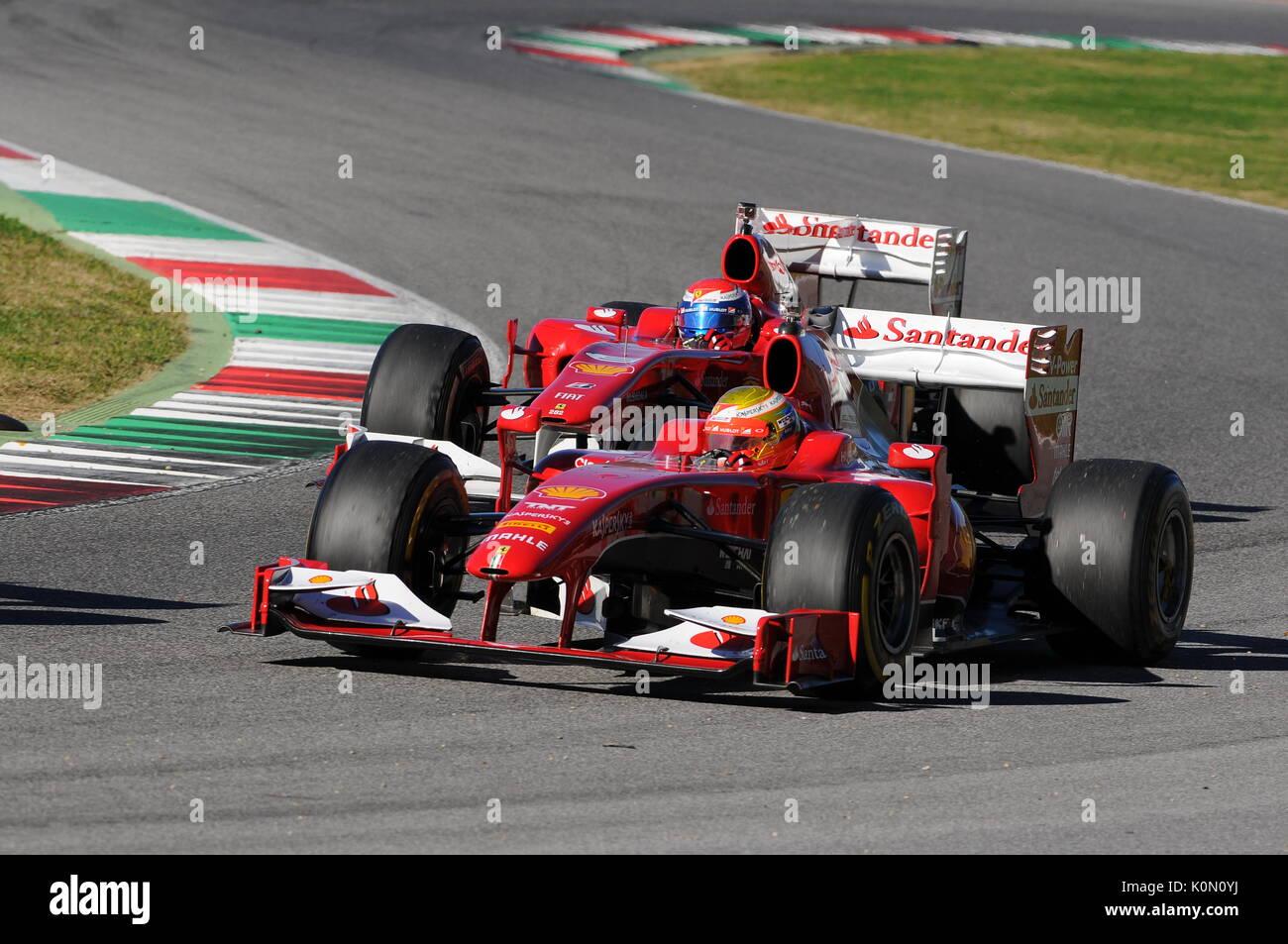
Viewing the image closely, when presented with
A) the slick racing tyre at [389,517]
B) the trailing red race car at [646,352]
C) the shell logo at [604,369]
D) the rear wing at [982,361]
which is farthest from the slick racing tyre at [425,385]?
the slick racing tyre at [389,517]

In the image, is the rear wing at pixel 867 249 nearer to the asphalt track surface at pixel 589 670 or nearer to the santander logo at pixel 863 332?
the santander logo at pixel 863 332

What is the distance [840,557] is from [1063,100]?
983 inches

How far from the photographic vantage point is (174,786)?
6.32 meters

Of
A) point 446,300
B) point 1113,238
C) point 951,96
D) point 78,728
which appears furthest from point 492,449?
point 951,96

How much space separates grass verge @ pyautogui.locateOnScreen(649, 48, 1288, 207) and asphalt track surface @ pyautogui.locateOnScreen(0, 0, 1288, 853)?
2.14 m

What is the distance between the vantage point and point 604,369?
10742mm

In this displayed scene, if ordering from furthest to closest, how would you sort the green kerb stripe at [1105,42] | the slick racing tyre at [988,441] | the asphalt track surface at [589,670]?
the green kerb stripe at [1105,42], the slick racing tyre at [988,441], the asphalt track surface at [589,670]

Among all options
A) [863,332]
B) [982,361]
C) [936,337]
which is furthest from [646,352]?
[982,361]

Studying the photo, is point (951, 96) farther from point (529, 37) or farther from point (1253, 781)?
point (1253, 781)

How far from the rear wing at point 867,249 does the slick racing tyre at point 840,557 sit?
451cm

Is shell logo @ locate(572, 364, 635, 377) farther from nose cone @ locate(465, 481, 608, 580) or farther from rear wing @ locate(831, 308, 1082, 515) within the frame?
nose cone @ locate(465, 481, 608, 580)

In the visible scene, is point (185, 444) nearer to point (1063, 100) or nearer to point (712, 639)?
point (712, 639)

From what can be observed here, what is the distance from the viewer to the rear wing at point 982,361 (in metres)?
11.0

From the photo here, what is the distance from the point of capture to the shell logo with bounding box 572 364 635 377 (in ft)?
35.1
